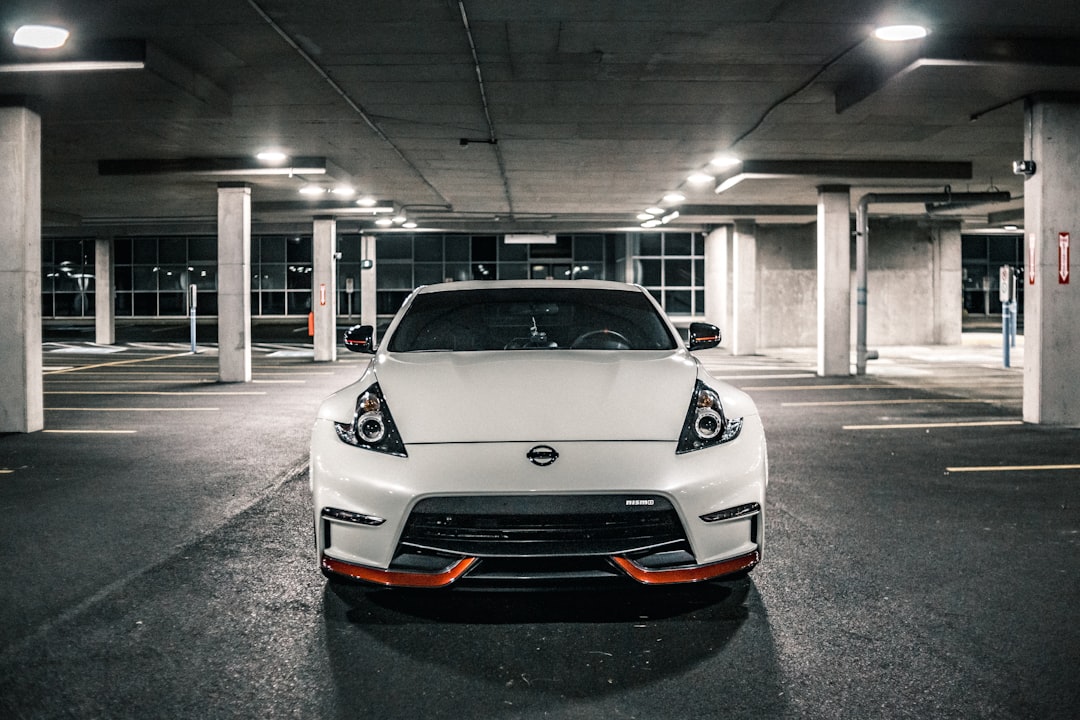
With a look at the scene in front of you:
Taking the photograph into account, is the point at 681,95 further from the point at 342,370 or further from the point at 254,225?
the point at 254,225

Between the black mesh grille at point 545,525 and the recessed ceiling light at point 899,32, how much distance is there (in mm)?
6725

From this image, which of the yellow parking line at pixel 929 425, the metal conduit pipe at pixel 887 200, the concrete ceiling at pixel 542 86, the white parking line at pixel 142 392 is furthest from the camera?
the metal conduit pipe at pixel 887 200

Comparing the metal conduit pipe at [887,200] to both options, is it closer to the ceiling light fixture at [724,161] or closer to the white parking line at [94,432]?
the ceiling light fixture at [724,161]

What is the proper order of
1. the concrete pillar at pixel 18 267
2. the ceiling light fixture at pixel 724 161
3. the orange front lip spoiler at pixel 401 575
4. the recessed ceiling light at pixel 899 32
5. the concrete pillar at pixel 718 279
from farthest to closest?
the concrete pillar at pixel 718 279 < the ceiling light fixture at pixel 724 161 < the concrete pillar at pixel 18 267 < the recessed ceiling light at pixel 899 32 < the orange front lip spoiler at pixel 401 575

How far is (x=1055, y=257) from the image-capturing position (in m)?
10.9

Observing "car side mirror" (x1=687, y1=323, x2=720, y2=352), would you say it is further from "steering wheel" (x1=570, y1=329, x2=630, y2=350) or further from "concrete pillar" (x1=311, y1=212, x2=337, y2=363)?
"concrete pillar" (x1=311, y1=212, x2=337, y2=363)

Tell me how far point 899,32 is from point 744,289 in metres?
19.6

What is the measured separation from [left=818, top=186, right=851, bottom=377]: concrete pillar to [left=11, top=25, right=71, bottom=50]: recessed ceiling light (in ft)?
47.2

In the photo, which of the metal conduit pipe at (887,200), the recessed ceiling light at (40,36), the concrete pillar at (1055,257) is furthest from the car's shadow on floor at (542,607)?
the metal conduit pipe at (887,200)

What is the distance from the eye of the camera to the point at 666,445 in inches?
143

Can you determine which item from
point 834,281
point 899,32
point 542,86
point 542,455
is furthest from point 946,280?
point 542,455

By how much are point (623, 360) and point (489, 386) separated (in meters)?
0.73

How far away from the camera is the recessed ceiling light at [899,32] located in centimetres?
848

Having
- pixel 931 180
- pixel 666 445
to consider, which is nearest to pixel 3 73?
pixel 666 445
